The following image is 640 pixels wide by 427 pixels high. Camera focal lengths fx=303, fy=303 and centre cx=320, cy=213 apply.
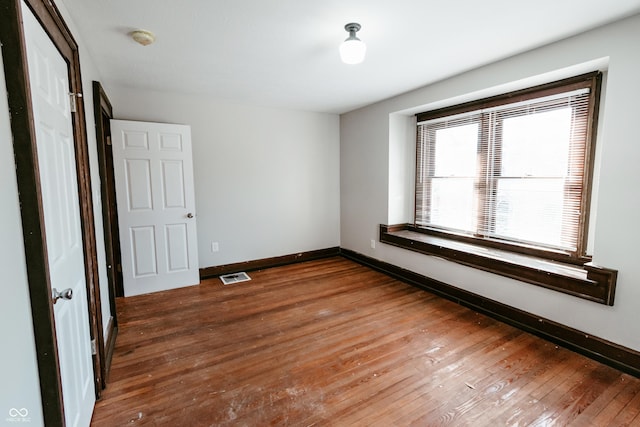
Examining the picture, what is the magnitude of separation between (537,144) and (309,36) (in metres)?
2.26

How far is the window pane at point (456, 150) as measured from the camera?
3.38 m

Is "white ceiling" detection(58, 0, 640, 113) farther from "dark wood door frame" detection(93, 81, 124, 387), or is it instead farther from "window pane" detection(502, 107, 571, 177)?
"window pane" detection(502, 107, 571, 177)

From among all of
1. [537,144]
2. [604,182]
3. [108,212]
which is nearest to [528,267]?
[604,182]

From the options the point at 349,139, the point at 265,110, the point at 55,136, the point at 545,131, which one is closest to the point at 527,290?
the point at 545,131

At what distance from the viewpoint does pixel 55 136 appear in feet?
4.59

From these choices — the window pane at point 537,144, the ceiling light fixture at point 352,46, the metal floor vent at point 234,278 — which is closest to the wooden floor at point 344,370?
the metal floor vent at point 234,278

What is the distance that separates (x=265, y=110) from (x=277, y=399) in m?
3.58

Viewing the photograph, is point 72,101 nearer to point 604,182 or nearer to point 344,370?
point 344,370

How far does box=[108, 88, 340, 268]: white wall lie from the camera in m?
3.81

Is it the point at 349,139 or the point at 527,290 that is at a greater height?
the point at 349,139

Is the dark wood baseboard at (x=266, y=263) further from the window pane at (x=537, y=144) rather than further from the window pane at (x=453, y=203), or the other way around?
the window pane at (x=537, y=144)

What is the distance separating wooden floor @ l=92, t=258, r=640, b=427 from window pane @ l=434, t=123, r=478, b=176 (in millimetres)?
1536

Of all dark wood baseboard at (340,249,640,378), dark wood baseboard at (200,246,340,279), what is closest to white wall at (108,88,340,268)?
dark wood baseboard at (200,246,340,279)

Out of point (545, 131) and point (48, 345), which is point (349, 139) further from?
point (48, 345)
